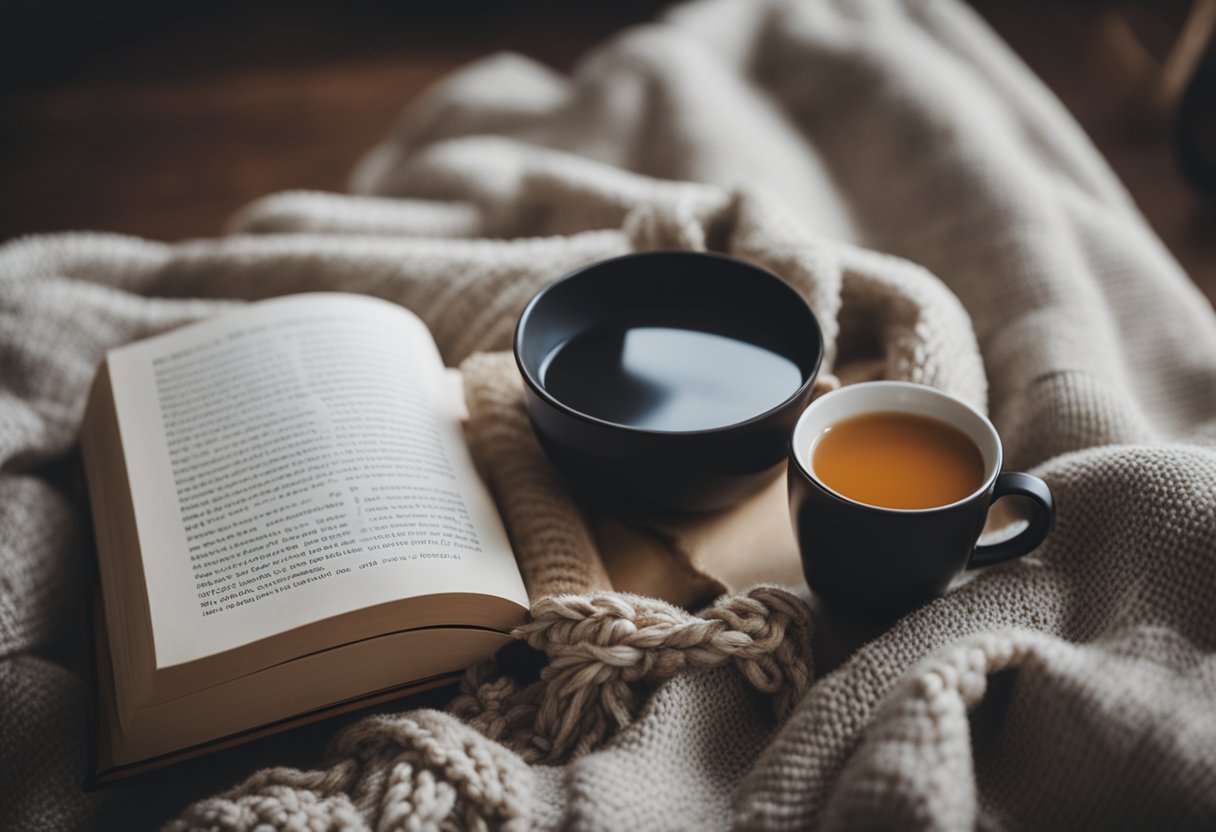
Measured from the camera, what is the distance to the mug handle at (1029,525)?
50cm

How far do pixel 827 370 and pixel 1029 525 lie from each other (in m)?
0.21

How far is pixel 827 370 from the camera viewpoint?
2.27ft

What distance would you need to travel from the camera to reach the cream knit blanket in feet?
1.48

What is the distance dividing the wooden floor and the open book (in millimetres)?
707

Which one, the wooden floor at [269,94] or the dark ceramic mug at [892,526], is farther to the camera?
the wooden floor at [269,94]

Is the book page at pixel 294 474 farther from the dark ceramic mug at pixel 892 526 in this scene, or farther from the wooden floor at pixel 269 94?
the wooden floor at pixel 269 94

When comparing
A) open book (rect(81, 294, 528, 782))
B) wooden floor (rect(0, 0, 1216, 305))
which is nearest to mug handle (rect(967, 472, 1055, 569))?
open book (rect(81, 294, 528, 782))

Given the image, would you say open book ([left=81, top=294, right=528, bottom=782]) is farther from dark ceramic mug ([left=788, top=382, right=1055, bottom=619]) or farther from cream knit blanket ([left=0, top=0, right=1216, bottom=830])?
dark ceramic mug ([left=788, top=382, right=1055, bottom=619])

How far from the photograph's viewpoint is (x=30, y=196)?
51.5 inches

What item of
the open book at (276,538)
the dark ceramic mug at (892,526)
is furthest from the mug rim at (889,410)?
the open book at (276,538)

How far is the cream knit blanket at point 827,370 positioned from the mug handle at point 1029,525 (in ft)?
0.06

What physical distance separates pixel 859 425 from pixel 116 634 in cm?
43

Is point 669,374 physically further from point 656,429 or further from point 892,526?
point 892,526

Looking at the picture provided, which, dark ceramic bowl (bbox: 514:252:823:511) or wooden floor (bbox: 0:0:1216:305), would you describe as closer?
dark ceramic bowl (bbox: 514:252:823:511)
